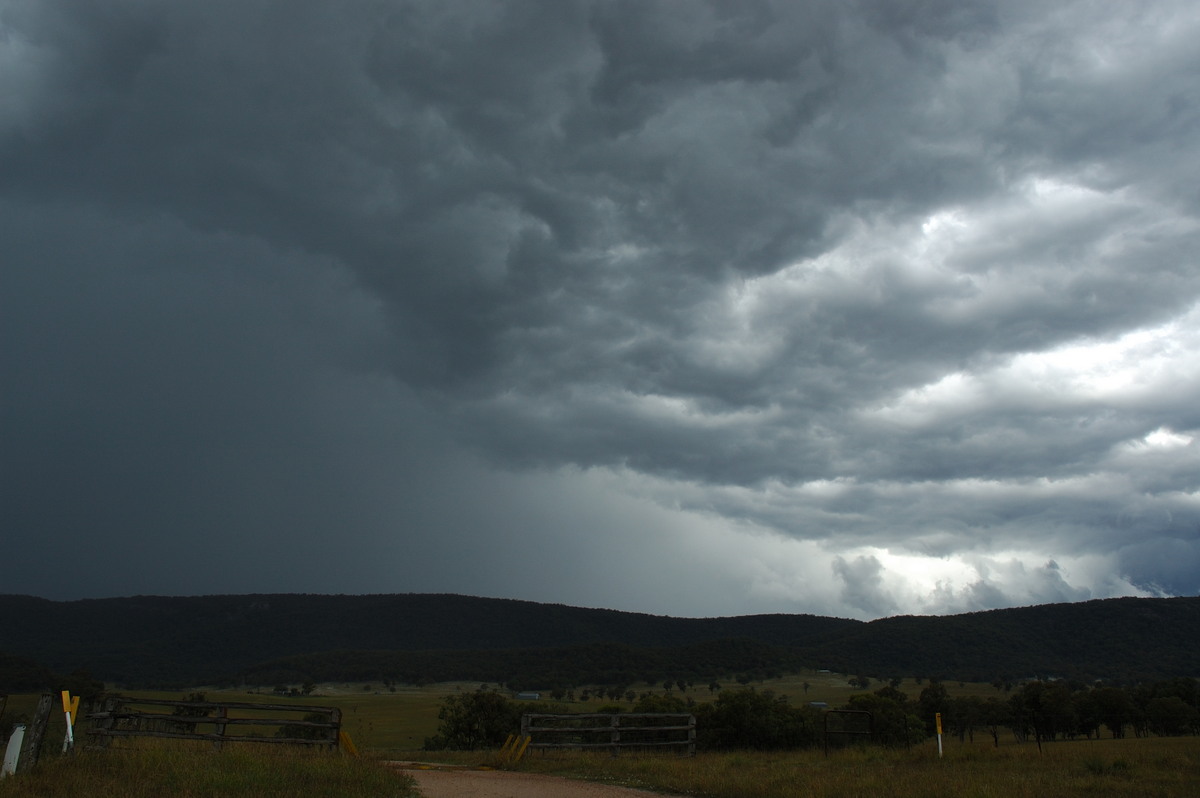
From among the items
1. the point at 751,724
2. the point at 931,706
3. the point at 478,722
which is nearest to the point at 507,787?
the point at 751,724

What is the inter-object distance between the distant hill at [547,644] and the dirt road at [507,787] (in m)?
120

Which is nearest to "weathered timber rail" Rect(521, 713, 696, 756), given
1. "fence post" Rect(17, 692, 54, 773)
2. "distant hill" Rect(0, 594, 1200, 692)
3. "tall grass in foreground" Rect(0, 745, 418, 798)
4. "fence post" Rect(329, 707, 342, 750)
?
"fence post" Rect(329, 707, 342, 750)

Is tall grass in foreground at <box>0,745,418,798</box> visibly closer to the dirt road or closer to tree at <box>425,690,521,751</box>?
the dirt road

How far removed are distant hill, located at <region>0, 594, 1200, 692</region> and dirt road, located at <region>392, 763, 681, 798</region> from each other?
11980 centimetres

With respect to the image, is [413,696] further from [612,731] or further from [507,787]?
[507,787]

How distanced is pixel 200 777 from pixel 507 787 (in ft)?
20.1

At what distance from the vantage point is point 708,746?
118 feet

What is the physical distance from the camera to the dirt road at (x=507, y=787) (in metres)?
15.0

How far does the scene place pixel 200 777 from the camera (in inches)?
506

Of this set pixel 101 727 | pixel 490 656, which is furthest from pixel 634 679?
pixel 101 727

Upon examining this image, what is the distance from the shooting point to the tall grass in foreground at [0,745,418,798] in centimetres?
1191

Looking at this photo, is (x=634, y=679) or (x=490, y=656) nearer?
(x=634, y=679)

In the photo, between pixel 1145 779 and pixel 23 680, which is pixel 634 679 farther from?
pixel 1145 779

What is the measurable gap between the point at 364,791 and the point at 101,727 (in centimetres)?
1140
